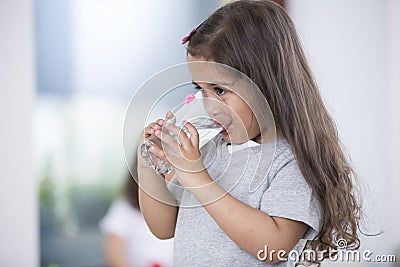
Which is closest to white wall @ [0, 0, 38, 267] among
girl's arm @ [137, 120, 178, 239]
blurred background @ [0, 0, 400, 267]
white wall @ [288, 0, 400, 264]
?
blurred background @ [0, 0, 400, 267]

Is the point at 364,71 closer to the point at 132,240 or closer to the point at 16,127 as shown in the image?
the point at 132,240

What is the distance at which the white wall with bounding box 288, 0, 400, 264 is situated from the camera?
5.84ft

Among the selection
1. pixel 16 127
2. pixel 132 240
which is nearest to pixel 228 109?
pixel 132 240

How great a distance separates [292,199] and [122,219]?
104 cm

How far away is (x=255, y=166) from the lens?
0.72m

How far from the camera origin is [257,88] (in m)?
0.70

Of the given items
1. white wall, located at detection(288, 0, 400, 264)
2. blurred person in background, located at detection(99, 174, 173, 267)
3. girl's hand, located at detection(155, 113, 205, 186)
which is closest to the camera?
girl's hand, located at detection(155, 113, 205, 186)

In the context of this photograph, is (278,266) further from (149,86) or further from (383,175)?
(383,175)

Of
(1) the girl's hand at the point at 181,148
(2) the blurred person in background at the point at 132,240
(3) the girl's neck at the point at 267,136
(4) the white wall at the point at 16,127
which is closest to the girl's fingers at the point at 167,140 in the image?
(1) the girl's hand at the point at 181,148

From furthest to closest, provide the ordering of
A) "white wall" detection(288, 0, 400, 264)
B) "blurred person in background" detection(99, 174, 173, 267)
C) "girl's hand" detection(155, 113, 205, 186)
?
"white wall" detection(288, 0, 400, 264)
"blurred person in background" detection(99, 174, 173, 267)
"girl's hand" detection(155, 113, 205, 186)

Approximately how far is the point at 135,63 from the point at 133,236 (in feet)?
1.65

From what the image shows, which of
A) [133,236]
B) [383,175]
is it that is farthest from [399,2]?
[133,236]

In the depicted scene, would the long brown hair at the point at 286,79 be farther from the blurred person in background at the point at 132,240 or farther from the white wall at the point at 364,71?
the white wall at the point at 364,71

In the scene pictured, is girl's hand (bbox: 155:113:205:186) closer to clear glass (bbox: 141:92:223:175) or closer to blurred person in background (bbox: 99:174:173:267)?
clear glass (bbox: 141:92:223:175)
